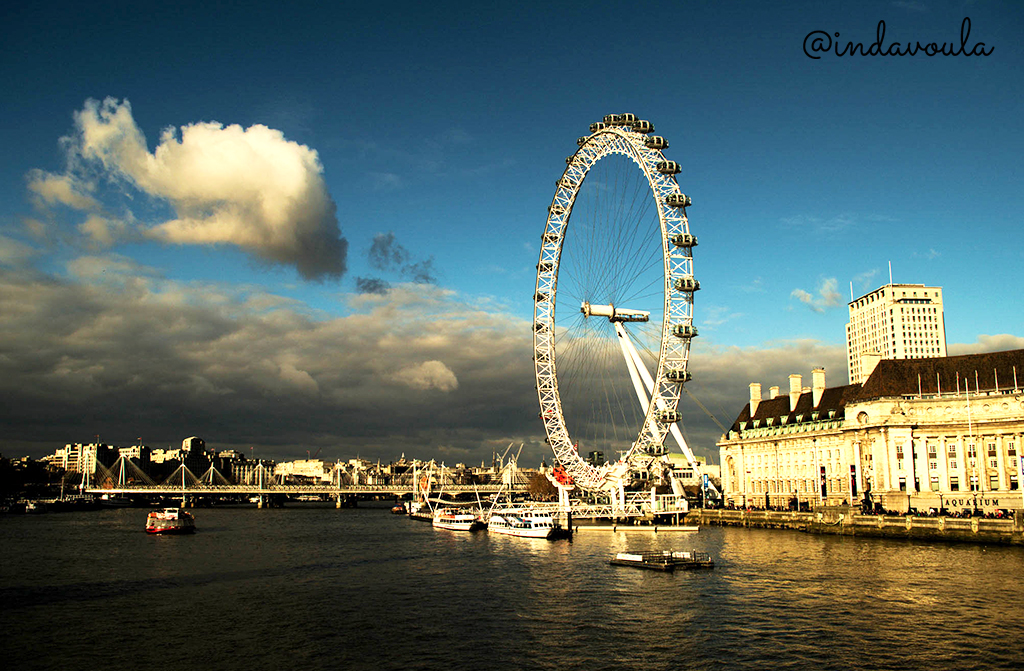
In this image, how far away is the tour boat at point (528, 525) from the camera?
87062mm

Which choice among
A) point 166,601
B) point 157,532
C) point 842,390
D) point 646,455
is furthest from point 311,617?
point 842,390

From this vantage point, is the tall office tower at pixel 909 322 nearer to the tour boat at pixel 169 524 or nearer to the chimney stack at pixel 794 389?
the chimney stack at pixel 794 389

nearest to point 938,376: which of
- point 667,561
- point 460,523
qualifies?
point 667,561

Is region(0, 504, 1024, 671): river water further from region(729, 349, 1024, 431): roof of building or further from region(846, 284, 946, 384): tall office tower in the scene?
region(846, 284, 946, 384): tall office tower

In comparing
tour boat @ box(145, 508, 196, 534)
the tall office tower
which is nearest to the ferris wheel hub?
tour boat @ box(145, 508, 196, 534)

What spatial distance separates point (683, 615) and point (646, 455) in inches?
2107

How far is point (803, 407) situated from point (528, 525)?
44526mm

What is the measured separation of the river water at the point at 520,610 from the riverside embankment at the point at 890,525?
254 centimetres

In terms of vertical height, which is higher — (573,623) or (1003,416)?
(1003,416)

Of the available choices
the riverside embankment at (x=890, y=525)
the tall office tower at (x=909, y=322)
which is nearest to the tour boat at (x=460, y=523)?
the riverside embankment at (x=890, y=525)

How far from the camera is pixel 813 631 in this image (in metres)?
35.1

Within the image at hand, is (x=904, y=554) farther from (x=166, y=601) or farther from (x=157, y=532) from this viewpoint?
(x=157, y=532)

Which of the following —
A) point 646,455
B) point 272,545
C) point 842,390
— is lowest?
point 272,545

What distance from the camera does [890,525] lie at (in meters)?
75.2
